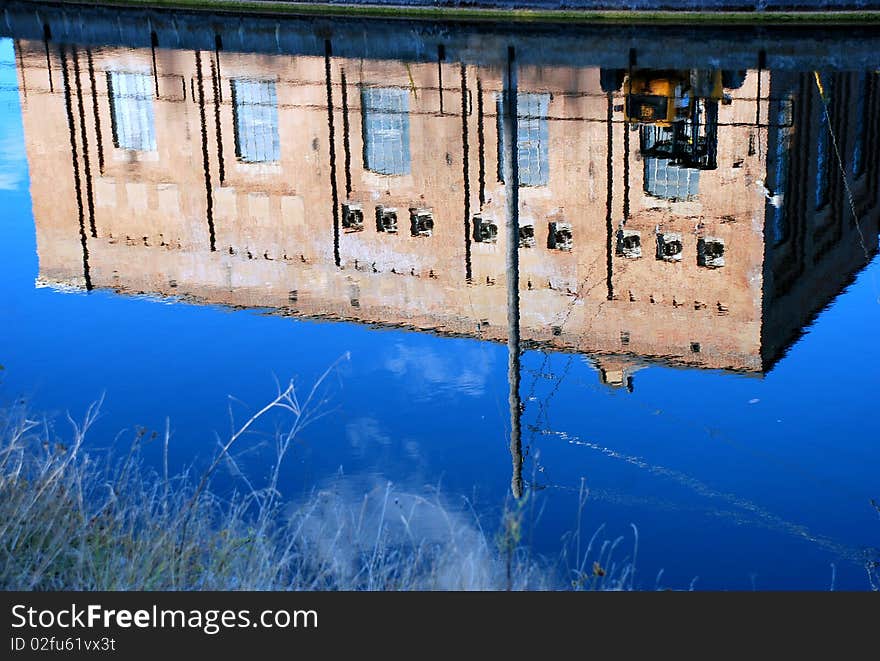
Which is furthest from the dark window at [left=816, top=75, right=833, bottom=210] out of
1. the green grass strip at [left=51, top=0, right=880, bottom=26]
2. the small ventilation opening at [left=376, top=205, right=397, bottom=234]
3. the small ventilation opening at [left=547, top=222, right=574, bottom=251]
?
the green grass strip at [left=51, top=0, right=880, bottom=26]

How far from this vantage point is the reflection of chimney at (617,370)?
1309 centimetres

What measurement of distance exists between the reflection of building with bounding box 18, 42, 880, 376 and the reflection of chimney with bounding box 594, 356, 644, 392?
0.23ft

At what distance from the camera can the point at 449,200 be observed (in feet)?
73.2

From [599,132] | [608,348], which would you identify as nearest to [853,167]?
[599,132]

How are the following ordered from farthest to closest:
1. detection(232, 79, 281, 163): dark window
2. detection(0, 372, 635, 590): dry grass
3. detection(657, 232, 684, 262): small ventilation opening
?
detection(232, 79, 281, 163): dark window < detection(657, 232, 684, 262): small ventilation opening < detection(0, 372, 635, 590): dry grass

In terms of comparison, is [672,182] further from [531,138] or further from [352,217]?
[352,217]

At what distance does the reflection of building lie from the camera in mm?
17016

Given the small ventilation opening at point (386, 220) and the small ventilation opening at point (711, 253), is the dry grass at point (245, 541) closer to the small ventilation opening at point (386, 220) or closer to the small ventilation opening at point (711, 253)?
the small ventilation opening at point (711, 253)

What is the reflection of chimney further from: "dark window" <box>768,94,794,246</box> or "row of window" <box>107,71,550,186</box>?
"row of window" <box>107,71,550,186</box>

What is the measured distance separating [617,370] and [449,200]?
943cm

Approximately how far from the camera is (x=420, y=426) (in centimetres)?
1191

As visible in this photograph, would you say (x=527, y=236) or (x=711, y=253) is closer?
(x=711, y=253)

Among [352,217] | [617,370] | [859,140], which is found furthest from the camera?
[859,140]

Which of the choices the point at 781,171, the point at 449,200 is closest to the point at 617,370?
the point at 781,171
